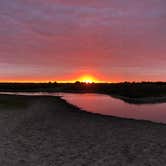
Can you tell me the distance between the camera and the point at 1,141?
18.8 meters

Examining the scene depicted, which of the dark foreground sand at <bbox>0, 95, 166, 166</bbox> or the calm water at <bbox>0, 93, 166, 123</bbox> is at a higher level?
the calm water at <bbox>0, 93, 166, 123</bbox>

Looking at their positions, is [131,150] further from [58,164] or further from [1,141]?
[1,141]

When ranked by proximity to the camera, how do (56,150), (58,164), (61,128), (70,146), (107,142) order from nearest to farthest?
(58,164) → (56,150) → (70,146) → (107,142) → (61,128)

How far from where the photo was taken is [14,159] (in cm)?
1515

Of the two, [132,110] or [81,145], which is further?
[132,110]

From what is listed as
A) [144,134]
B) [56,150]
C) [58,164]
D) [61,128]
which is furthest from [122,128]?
[58,164]

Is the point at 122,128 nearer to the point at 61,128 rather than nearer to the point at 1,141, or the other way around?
the point at 61,128

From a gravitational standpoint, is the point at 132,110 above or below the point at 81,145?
above

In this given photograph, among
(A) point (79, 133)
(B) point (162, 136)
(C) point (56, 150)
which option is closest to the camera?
(C) point (56, 150)

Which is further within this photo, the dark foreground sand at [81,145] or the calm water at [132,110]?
the calm water at [132,110]

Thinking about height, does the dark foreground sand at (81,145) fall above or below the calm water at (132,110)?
below

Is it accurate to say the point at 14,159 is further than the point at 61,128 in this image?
No

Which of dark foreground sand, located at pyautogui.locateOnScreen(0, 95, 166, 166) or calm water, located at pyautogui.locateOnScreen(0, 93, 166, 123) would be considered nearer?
dark foreground sand, located at pyautogui.locateOnScreen(0, 95, 166, 166)

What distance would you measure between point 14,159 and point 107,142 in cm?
682
